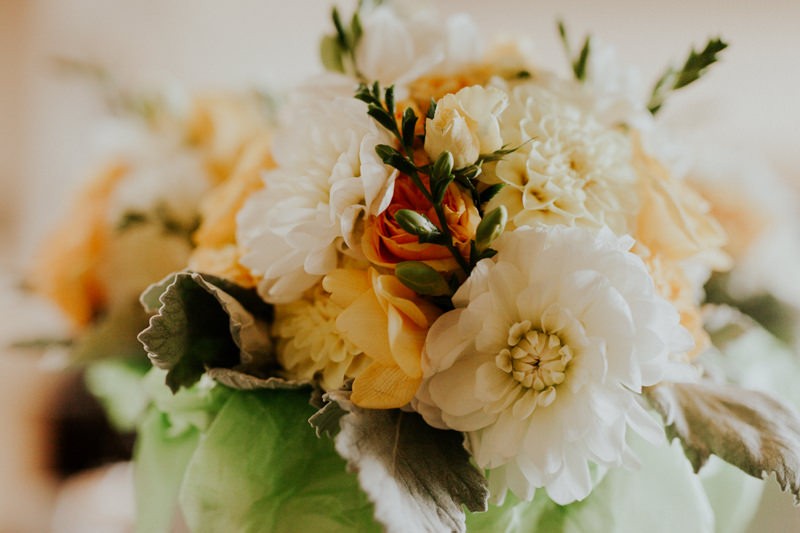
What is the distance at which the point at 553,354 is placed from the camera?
308 mm

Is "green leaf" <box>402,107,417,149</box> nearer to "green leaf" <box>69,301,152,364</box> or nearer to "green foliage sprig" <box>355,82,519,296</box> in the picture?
"green foliage sprig" <box>355,82,519,296</box>

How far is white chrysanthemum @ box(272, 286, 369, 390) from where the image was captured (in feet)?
1.17

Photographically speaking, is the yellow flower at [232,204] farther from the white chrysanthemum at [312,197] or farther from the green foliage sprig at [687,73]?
the green foliage sprig at [687,73]

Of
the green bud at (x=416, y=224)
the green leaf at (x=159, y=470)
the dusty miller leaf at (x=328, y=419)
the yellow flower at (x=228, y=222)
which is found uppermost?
the green bud at (x=416, y=224)

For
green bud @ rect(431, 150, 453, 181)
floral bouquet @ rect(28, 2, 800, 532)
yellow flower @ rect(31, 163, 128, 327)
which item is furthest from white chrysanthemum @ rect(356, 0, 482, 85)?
yellow flower @ rect(31, 163, 128, 327)

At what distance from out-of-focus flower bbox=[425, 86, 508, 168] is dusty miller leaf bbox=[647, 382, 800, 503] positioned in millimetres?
163

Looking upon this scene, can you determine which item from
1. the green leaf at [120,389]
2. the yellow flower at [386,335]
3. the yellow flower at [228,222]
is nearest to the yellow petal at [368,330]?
the yellow flower at [386,335]

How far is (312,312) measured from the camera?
37 centimetres

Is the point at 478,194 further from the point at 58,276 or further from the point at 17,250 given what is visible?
the point at 17,250

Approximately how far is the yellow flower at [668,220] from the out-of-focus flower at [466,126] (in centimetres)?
10

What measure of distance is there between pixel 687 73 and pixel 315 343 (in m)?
0.27

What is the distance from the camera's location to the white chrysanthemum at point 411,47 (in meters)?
0.42

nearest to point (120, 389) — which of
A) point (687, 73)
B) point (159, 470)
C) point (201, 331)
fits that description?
point (159, 470)

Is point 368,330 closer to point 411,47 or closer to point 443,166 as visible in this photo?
point 443,166
